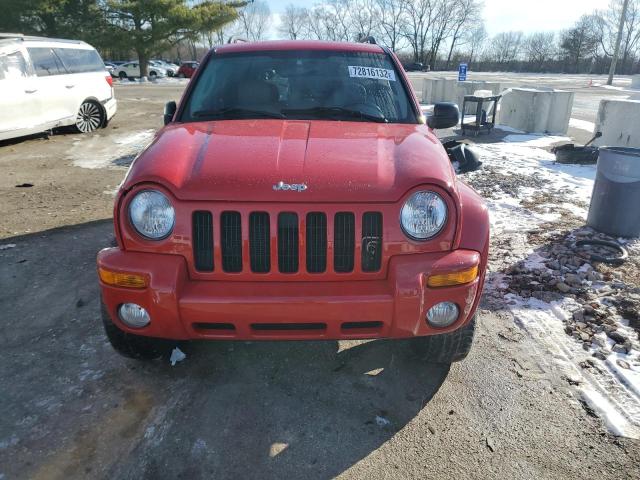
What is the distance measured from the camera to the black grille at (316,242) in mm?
2199

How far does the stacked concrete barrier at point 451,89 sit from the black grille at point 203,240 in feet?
45.0

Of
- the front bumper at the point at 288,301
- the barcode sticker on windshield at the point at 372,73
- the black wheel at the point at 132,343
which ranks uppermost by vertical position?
the barcode sticker on windshield at the point at 372,73

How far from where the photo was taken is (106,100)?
38.5ft

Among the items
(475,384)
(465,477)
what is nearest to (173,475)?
(465,477)

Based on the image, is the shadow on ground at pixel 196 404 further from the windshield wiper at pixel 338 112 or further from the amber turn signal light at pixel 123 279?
the windshield wiper at pixel 338 112

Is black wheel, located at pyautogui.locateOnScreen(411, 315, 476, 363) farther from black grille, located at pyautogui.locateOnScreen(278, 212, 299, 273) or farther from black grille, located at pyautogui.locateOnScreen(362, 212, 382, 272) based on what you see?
black grille, located at pyautogui.locateOnScreen(278, 212, 299, 273)

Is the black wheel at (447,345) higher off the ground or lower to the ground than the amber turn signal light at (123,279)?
lower

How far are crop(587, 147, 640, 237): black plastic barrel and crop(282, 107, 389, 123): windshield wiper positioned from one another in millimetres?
3132

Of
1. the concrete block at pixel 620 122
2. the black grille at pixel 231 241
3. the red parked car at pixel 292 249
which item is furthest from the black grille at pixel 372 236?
the concrete block at pixel 620 122

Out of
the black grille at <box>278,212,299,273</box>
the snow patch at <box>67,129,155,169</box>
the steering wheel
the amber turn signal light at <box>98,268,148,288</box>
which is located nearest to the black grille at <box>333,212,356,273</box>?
the black grille at <box>278,212,299,273</box>

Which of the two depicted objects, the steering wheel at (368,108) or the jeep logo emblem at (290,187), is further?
the steering wheel at (368,108)

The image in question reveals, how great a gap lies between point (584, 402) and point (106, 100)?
1241 cm

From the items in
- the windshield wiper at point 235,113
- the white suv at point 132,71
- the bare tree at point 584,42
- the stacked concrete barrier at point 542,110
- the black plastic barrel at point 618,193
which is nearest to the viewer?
the windshield wiper at point 235,113

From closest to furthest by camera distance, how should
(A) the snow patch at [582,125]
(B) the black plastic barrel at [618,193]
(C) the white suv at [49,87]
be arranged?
1. (B) the black plastic barrel at [618,193]
2. (C) the white suv at [49,87]
3. (A) the snow patch at [582,125]
